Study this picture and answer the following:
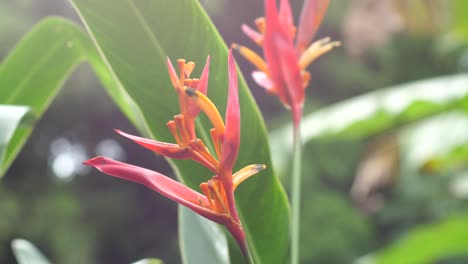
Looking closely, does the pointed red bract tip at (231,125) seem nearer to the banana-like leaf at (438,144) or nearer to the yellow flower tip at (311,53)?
the yellow flower tip at (311,53)

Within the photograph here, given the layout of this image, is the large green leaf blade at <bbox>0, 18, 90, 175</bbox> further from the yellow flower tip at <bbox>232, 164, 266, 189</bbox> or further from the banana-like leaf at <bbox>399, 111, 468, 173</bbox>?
the banana-like leaf at <bbox>399, 111, 468, 173</bbox>

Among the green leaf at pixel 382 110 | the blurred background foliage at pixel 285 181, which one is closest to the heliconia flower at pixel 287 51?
the green leaf at pixel 382 110

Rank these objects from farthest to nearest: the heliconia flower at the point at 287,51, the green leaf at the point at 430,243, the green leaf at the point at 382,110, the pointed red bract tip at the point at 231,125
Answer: the green leaf at the point at 382,110 → the green leaf at the point at 430,243 → the heliconia flower at the point at 287,51 → the pointed red bract tip at the point at 231,125

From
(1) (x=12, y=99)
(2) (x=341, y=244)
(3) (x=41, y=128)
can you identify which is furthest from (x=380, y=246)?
(1) (x=12, y=99)

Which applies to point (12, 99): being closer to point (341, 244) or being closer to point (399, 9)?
point (399, 9)

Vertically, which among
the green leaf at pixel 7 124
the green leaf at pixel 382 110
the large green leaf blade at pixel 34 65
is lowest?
the green leaf at pixel 7 124

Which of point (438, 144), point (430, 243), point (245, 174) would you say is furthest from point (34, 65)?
point (438, 144)
